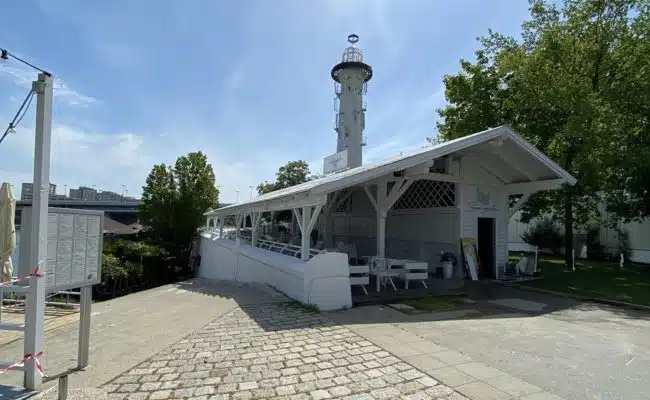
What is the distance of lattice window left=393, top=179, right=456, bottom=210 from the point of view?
1176 cm

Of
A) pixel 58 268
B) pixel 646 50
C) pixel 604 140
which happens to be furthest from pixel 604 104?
pixel 58 268

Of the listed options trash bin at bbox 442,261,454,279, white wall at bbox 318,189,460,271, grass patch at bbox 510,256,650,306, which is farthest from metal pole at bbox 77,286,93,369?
grass patch at bbox 510,256,650,306

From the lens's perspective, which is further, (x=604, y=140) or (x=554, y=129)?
(x=554, y=129)

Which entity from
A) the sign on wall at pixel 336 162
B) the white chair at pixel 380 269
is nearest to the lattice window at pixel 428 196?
the white chair at pixel 380 269

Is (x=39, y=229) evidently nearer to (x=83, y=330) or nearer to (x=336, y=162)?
(x=83, y=330)

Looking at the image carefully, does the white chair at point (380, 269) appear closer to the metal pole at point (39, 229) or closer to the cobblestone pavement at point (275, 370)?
the cobblestone pavement at point (275, 370)

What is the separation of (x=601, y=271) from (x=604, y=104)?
18.5 ft

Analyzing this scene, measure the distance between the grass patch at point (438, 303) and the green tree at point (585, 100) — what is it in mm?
7292

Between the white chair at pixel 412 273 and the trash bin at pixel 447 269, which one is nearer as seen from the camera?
the white chair at pixel 412 273

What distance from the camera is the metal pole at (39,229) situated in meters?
3.60

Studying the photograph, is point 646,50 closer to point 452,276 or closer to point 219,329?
point 452,276

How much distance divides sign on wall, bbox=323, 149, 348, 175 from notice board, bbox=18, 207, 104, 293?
13310 millimetres

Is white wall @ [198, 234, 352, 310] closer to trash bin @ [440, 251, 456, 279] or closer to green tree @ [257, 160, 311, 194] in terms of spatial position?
trash bin @ [440, 251, 456, 279]

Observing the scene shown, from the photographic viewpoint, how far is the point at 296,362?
4.44 meters
